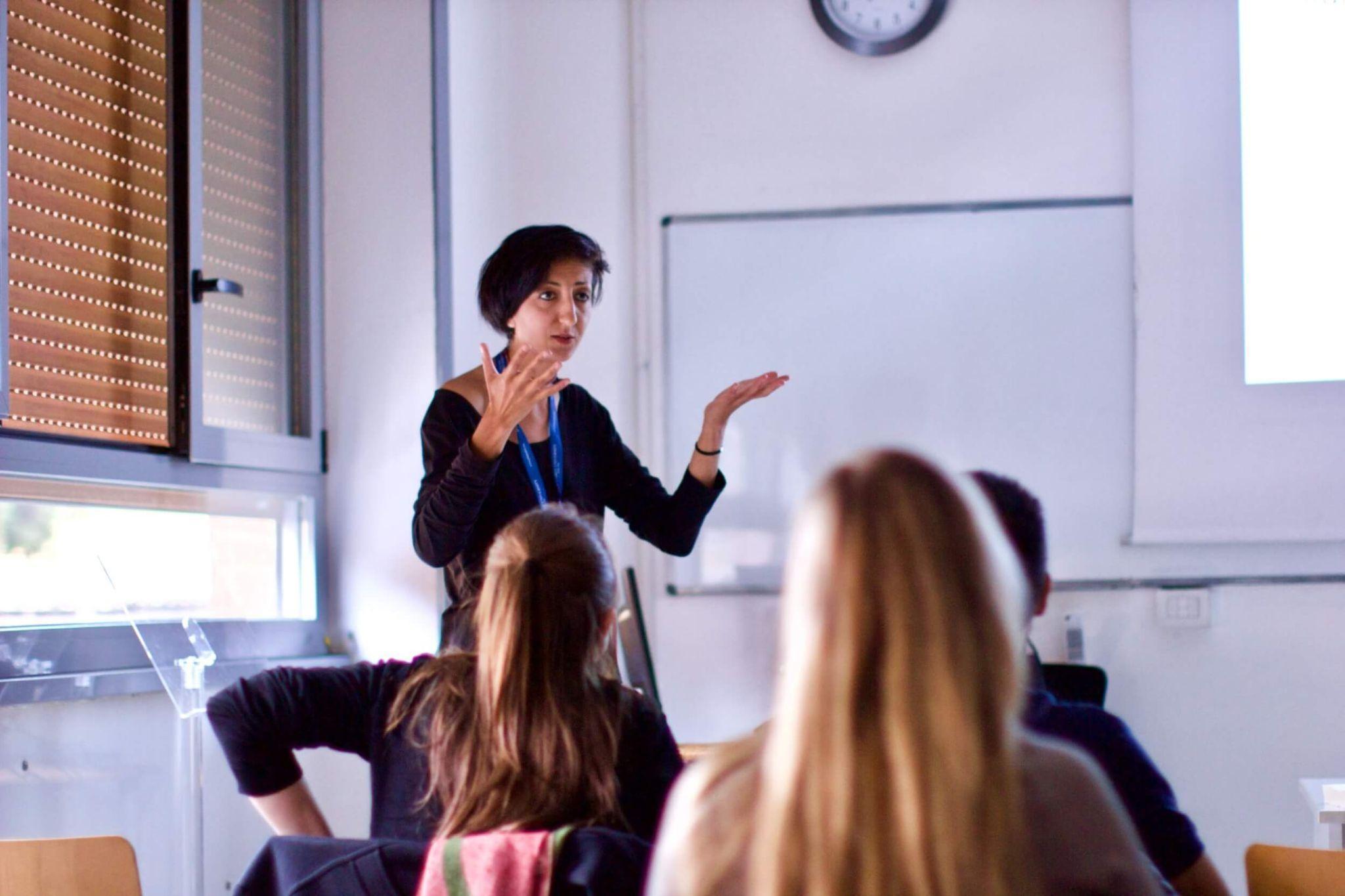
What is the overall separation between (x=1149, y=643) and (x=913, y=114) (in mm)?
1595

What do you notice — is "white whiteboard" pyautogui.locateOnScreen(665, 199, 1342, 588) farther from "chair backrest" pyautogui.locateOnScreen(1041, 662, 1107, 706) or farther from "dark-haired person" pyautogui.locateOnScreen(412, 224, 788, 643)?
"dark-haired person" pyautogui.locateOnScreen(412, 224, 788, 643)

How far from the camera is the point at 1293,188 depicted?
11.3ft

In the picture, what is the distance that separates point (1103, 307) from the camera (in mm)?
3521

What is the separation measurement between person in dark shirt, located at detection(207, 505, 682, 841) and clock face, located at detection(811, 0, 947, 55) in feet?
8.23

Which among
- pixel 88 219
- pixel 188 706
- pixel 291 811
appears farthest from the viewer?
pixel 88 219

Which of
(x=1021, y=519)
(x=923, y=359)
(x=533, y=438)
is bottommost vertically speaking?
(x=1021, y=519)

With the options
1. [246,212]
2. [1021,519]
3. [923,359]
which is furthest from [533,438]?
[923,359]

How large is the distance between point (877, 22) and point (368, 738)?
9.10 feet

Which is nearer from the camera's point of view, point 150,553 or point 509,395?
point 509,395

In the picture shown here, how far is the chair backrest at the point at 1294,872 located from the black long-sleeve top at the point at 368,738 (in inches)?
29.1

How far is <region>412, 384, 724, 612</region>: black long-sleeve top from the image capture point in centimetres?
212

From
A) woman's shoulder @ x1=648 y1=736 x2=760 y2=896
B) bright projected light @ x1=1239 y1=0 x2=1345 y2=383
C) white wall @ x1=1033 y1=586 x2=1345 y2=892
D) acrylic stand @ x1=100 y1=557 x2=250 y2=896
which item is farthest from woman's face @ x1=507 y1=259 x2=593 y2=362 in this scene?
bright projected light @ x1=1239 y1=0 x2=1345 y2=383

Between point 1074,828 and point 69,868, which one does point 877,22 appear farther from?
point 1074,828

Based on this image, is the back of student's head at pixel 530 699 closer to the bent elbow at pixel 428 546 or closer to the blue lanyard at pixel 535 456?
Answer: the bent elbow at pixel 428 546
